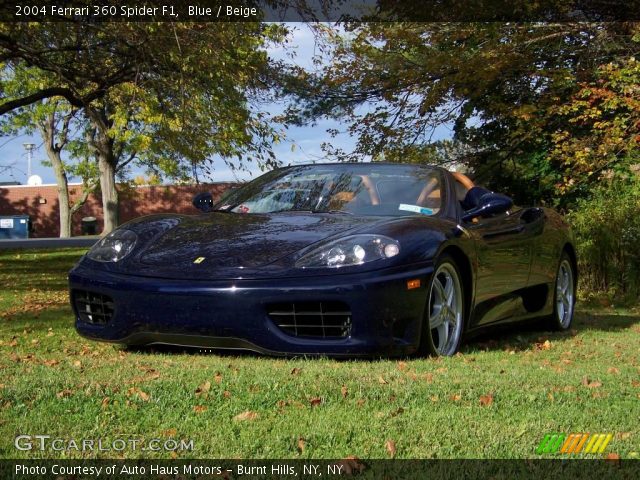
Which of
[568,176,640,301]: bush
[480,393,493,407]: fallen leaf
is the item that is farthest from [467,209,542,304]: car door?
[568,176,640,301]: bush

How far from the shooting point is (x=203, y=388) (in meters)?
3.89

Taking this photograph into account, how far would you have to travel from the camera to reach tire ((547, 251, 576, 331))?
24.3ft

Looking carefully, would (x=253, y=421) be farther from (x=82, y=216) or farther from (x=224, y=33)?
(x=82, y=216)

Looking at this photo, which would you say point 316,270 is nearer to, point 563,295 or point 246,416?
point 246,416

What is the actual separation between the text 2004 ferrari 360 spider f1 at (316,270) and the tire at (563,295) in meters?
1.27

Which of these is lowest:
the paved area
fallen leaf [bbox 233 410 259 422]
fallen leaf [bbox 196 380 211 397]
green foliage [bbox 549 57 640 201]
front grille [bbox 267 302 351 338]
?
the paved area

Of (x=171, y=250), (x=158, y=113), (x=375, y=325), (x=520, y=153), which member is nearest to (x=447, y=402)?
(x=375, y=325)

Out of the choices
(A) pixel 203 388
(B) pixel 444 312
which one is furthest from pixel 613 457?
(B) pixel 444 312

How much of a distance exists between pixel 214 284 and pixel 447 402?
154 centimetres

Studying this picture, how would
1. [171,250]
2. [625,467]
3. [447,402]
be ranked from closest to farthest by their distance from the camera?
1. [625,467]
2. [447,402]
3. [171,250]

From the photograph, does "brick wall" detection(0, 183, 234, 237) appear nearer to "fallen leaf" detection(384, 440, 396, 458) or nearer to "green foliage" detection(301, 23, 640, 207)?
"green foliage" detection(301, 23, 640, 207)

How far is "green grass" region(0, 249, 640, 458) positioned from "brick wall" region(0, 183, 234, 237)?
50925mm

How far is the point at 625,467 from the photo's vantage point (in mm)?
3012

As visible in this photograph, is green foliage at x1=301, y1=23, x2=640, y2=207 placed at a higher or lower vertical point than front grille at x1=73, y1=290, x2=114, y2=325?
higher
